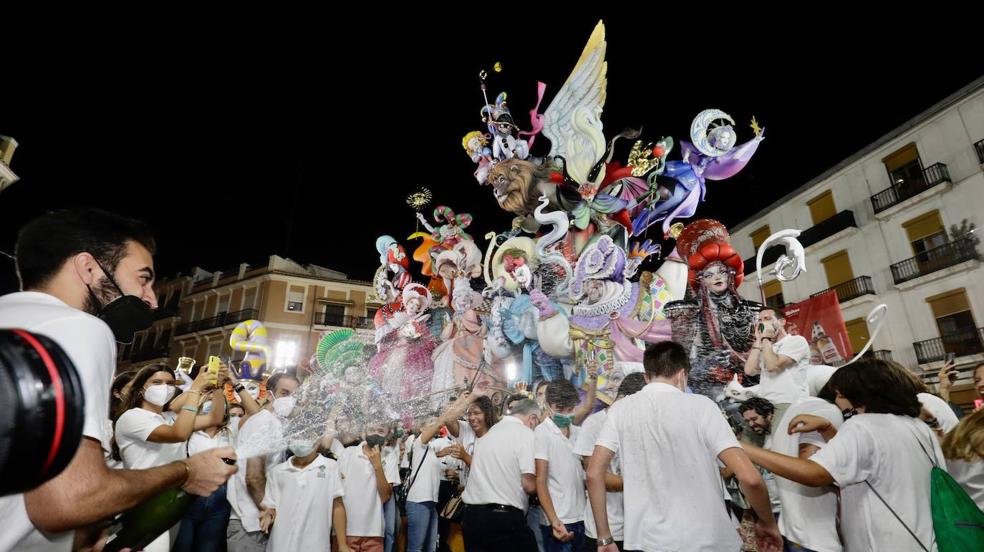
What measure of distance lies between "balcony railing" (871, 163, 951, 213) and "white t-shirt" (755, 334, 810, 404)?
15034mm

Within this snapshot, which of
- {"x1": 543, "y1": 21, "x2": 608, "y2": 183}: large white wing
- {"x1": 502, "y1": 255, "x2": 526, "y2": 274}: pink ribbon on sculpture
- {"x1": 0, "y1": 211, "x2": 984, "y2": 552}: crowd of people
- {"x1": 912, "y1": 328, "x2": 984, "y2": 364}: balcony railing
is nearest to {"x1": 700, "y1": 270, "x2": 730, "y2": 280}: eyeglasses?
{"x1": 0, "y1": 211, "x2": 984, "y2": 552}: crowd of people

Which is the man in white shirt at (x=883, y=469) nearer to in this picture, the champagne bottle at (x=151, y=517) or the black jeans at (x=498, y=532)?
the black jeans at (x=498, y=532)

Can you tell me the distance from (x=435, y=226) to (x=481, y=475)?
8.84 m

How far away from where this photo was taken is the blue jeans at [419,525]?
5.91m

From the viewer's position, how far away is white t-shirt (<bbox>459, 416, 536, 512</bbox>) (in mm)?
4168

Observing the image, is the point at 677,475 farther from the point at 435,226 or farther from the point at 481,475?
the point at 435,226

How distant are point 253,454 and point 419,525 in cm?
224

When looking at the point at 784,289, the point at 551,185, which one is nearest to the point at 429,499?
the point at 551,185

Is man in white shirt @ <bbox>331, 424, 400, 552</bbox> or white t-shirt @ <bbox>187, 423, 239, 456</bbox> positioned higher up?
white t-shirt @ <bbox>187, 423, 239, 456</bbox>

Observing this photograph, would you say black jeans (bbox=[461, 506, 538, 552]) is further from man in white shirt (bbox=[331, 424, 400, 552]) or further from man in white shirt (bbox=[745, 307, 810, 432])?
man in white shirt (bbox=[745, 307, 810, 432])

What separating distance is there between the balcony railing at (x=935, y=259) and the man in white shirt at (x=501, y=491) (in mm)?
17637

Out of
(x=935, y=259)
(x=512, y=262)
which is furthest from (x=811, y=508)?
(x=935, y=259)

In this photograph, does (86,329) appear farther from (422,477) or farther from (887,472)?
(422,477)

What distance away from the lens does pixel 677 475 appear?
2846mm
